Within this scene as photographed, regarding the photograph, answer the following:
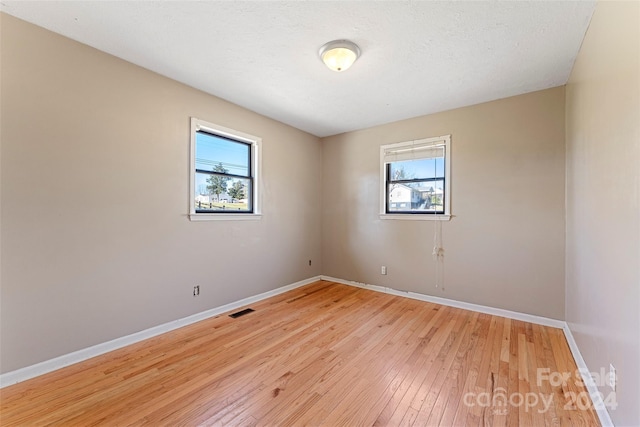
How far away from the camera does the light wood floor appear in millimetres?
1611

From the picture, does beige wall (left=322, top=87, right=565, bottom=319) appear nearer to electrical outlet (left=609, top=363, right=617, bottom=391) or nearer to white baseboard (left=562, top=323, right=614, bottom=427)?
white baseboard (left=562, top=323, right=614, bottom=427)

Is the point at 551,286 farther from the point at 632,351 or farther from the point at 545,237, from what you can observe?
the point at 632,351

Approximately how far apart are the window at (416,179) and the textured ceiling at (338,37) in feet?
2.47

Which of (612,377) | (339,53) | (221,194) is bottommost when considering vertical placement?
(612,377)

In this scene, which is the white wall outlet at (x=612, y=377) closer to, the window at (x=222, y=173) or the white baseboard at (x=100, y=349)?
the white baseboard at (x=100, y=349)

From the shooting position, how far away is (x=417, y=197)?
3.87 m

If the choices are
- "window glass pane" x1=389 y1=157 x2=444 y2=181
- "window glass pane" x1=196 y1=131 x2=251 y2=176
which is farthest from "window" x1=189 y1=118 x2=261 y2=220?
"window glass pane" x1=389 y1=157 x2=444 y2=181

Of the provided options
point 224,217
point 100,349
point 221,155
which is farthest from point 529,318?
point 100,349

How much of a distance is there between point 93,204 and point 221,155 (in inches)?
57.2

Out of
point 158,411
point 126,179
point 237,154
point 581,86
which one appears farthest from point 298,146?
point 158,411

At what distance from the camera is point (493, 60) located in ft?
7.86

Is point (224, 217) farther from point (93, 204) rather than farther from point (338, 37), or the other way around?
point (338, 37)

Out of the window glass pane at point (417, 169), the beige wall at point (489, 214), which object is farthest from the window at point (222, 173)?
the window glass pane at point (417, 169)

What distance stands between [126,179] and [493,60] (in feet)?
11.7
